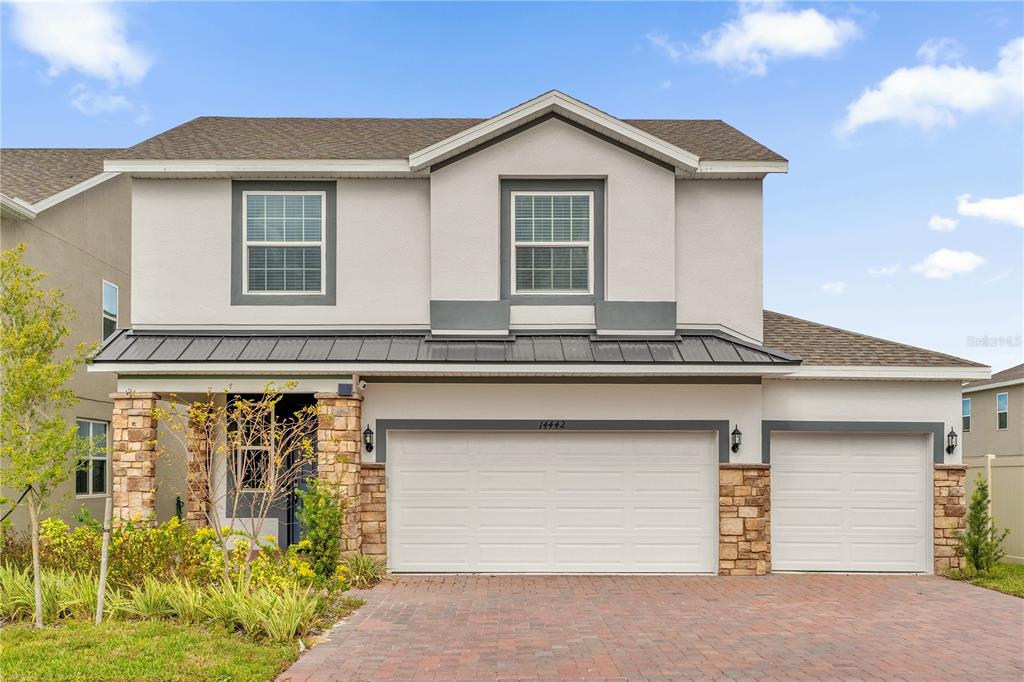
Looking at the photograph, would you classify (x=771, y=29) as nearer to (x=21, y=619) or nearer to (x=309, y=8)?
(x=309, y=8)

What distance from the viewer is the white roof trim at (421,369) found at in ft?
38.7

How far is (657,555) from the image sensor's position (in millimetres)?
12438

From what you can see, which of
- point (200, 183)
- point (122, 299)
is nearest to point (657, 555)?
point (200, 183)

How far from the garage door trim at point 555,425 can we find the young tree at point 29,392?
→ 4.63 metres

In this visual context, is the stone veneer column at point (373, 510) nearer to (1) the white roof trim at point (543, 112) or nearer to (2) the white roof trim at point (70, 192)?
(1) the white roof trim at point (543, 112)

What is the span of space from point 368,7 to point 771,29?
8249mm

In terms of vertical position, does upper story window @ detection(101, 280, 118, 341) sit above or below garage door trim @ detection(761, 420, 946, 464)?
above

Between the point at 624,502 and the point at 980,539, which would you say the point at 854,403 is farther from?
the point at 624,502

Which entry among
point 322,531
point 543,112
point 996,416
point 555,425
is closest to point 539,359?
point 555,425

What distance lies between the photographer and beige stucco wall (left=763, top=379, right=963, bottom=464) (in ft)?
41.7

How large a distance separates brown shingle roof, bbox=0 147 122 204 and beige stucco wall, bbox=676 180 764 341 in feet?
37.3

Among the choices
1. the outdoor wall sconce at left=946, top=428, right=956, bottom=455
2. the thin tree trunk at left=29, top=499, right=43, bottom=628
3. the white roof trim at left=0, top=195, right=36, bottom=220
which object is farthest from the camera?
the white roof trim at left=0, top=195, right=36, bottom=220

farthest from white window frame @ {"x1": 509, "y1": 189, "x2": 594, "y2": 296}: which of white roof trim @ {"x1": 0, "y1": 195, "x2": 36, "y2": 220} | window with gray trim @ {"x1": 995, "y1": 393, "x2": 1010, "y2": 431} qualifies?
window with gray trim @ {"x1": 995, "y1": 393, "x2": 1010, "y2": 431}

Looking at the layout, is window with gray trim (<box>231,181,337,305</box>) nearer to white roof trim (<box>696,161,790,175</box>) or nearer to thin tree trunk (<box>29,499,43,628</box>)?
thin tree trunk (<box>29,499,43,628</box>)
